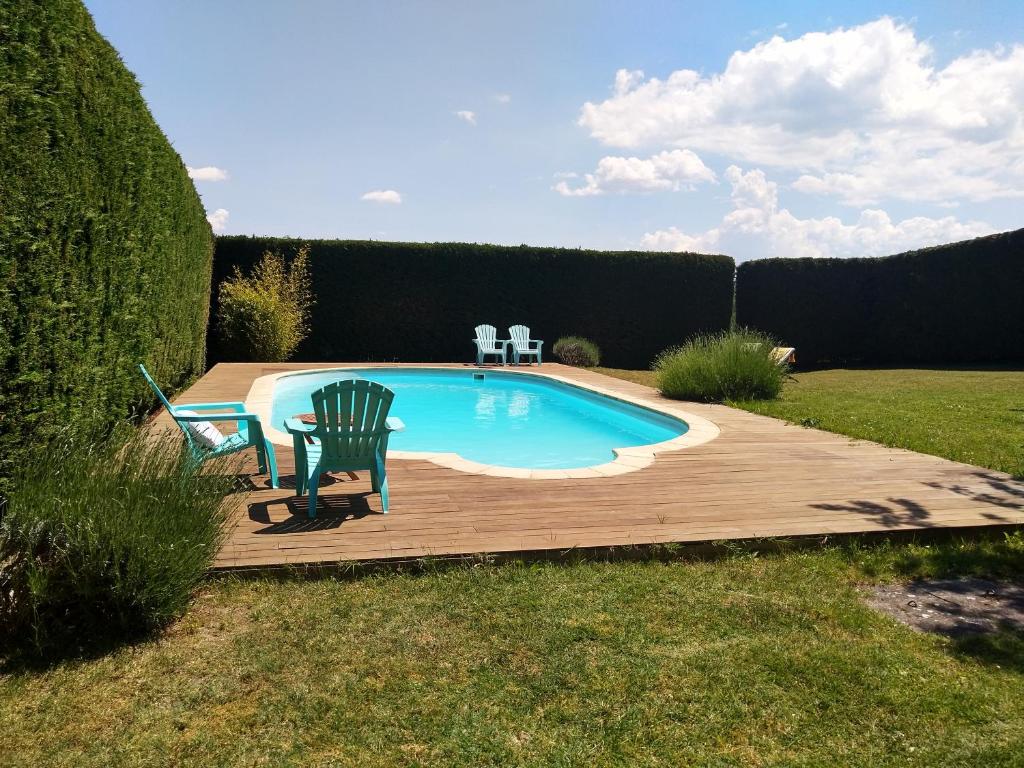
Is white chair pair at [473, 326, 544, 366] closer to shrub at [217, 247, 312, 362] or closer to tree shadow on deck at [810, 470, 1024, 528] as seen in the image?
shrub at [217, 247, 312, 362]

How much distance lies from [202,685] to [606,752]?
1.42 meters

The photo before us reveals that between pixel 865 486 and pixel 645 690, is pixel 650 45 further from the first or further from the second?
pixel 645 690

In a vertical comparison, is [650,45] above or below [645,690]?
above

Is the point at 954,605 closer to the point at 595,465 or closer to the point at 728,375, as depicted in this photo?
the point at 595,465

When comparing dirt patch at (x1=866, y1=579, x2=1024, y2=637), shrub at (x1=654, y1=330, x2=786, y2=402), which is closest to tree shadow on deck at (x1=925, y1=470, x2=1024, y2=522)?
dirt patch at (x1=866, y1=579, x2=1024, y2=637)

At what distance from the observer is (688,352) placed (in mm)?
10555

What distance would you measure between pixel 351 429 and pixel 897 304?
1830cm

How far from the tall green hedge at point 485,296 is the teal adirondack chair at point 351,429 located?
1201cm

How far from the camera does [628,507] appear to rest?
4.27 metres

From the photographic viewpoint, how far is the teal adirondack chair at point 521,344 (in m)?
15.4

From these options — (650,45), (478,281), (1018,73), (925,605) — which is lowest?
(925,605)

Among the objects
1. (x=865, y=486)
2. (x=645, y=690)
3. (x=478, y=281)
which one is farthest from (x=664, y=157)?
(x=645, y=690)

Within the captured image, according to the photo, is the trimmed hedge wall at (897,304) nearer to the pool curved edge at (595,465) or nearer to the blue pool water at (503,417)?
the blue pool water at (503,417)

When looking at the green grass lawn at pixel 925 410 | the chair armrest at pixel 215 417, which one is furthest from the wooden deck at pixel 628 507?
the green grass lawn at pixel 925 410
